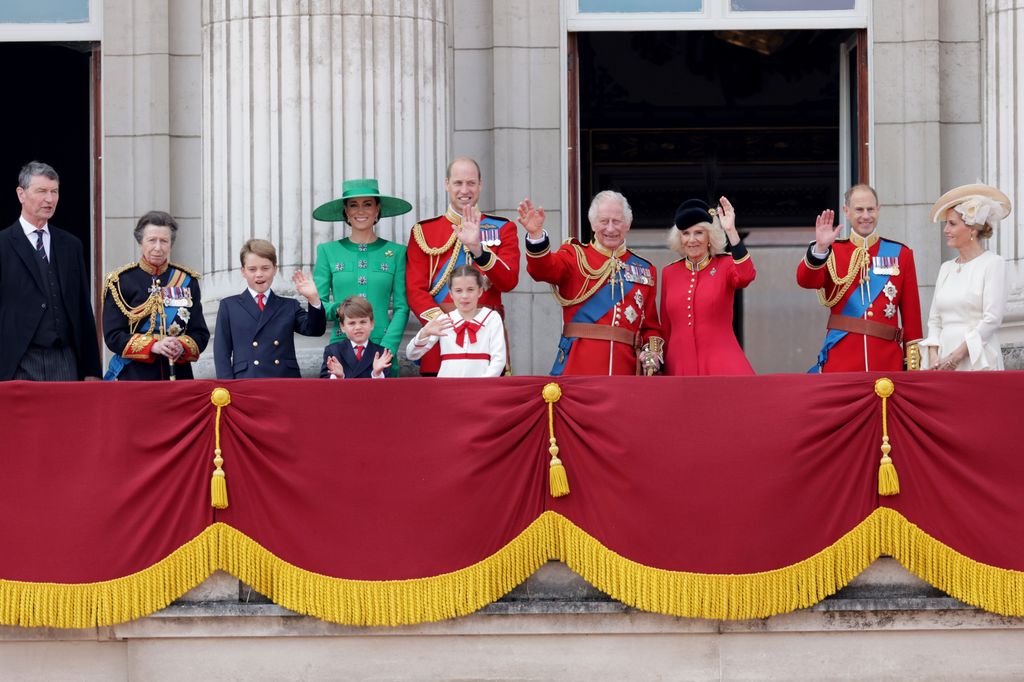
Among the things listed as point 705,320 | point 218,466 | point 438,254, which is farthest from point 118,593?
point 705,320

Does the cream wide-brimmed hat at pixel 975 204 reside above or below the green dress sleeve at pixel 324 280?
above

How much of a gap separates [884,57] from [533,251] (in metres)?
3.73

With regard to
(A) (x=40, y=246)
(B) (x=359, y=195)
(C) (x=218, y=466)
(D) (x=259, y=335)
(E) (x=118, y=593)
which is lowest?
(E) (x=118, y=593)

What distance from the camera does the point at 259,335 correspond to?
9.34 meters

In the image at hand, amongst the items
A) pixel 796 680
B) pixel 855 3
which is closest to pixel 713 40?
pixel 855 3

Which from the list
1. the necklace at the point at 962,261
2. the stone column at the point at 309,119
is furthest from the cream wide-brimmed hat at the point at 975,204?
the stone column at the point at 309,119

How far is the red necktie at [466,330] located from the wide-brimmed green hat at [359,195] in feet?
3.70

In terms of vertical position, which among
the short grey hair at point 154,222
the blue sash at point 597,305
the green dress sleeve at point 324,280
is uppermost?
the short grey hair at point 154,222

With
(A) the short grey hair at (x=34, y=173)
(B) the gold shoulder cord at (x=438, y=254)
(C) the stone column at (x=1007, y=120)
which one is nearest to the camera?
(A) the short grey hair at (x=34, y=173)

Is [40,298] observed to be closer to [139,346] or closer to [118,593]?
[139,346]

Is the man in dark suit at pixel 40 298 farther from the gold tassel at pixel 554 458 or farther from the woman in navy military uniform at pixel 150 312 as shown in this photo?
the gold tassel at pixel 554 458

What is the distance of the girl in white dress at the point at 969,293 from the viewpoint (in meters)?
9.00

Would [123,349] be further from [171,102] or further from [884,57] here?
[884,57]

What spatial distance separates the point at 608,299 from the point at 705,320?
55 cm
